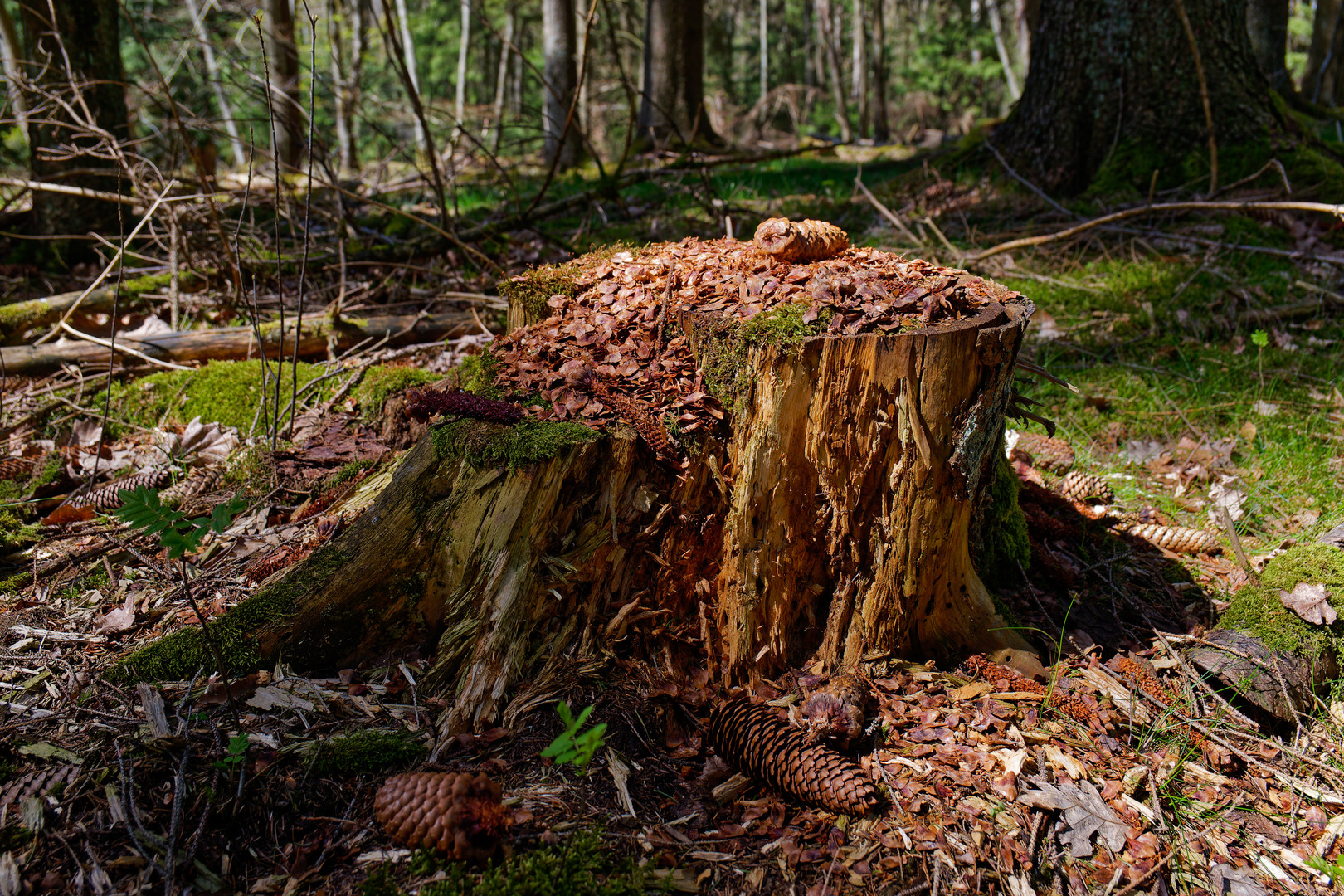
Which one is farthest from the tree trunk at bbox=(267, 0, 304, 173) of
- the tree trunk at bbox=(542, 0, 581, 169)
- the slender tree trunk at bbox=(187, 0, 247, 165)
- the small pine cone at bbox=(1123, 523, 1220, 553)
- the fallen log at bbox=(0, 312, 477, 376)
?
the small pine cone at bbox=(1123, 523, 1220, 553)

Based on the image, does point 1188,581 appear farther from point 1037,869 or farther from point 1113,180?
point 1113,180

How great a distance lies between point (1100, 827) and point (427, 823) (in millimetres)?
1863

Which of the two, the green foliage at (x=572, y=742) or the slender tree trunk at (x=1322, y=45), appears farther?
the slender tree trunk at (x=1322, y=45)

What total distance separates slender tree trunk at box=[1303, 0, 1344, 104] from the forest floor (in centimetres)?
1214

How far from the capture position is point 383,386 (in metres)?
3.75

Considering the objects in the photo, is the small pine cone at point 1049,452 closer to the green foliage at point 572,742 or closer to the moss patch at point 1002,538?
the moss patch at point 1002,538

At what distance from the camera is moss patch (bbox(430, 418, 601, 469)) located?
2.23 metres

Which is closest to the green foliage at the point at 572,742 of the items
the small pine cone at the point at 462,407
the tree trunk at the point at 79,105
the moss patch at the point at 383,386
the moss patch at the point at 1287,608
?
the small pine cone at the point at 462,407

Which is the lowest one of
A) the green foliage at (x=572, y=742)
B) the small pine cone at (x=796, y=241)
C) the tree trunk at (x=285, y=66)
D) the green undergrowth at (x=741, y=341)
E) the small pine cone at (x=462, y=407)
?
the green foliage at (x=572, y=742)

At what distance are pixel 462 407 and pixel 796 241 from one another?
1.34 meters

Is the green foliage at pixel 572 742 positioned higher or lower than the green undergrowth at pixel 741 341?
lower

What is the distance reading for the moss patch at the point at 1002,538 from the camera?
286cm

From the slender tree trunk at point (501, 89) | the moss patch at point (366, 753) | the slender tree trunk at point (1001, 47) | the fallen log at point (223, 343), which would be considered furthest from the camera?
the slender tree trunk at point (1001, 47)

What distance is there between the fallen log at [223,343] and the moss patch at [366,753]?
3.02 metres
